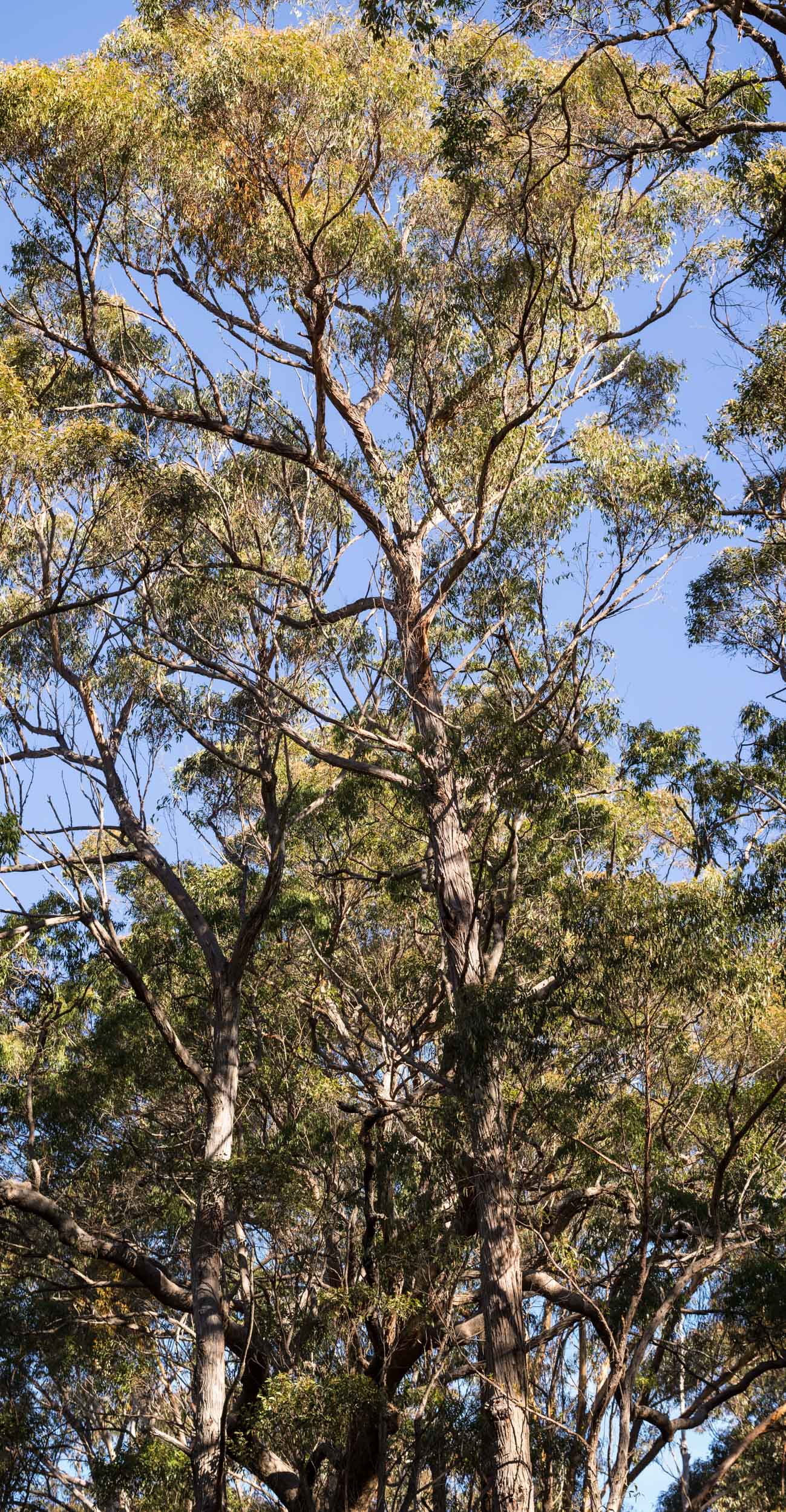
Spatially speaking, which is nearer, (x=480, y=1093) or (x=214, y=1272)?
(x=480, y=1093)

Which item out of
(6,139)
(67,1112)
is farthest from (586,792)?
(6,139)

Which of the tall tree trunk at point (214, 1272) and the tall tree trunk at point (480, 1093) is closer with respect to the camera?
the tall tree trunk at point (480, 1093)

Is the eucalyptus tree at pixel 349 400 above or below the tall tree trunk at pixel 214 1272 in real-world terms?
above

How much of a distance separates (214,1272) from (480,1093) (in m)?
2.59

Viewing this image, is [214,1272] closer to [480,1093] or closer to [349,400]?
[480,1093]

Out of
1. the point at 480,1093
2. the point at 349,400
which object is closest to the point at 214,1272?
the point at 480,1093

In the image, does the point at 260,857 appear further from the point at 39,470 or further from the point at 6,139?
the point at 6,139

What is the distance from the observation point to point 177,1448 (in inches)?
401

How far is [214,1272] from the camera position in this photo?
9406mm

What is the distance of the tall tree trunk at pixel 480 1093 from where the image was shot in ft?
24.3

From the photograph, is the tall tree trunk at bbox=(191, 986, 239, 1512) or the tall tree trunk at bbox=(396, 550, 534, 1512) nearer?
the tall tree trunk at bbox=(396, 550, 534, 1512)

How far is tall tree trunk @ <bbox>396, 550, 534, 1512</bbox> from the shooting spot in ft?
24.3

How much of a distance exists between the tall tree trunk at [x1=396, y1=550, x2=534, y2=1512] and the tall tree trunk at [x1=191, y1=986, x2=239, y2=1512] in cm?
207

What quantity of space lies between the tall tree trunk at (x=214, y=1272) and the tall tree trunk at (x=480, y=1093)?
2067 mm
